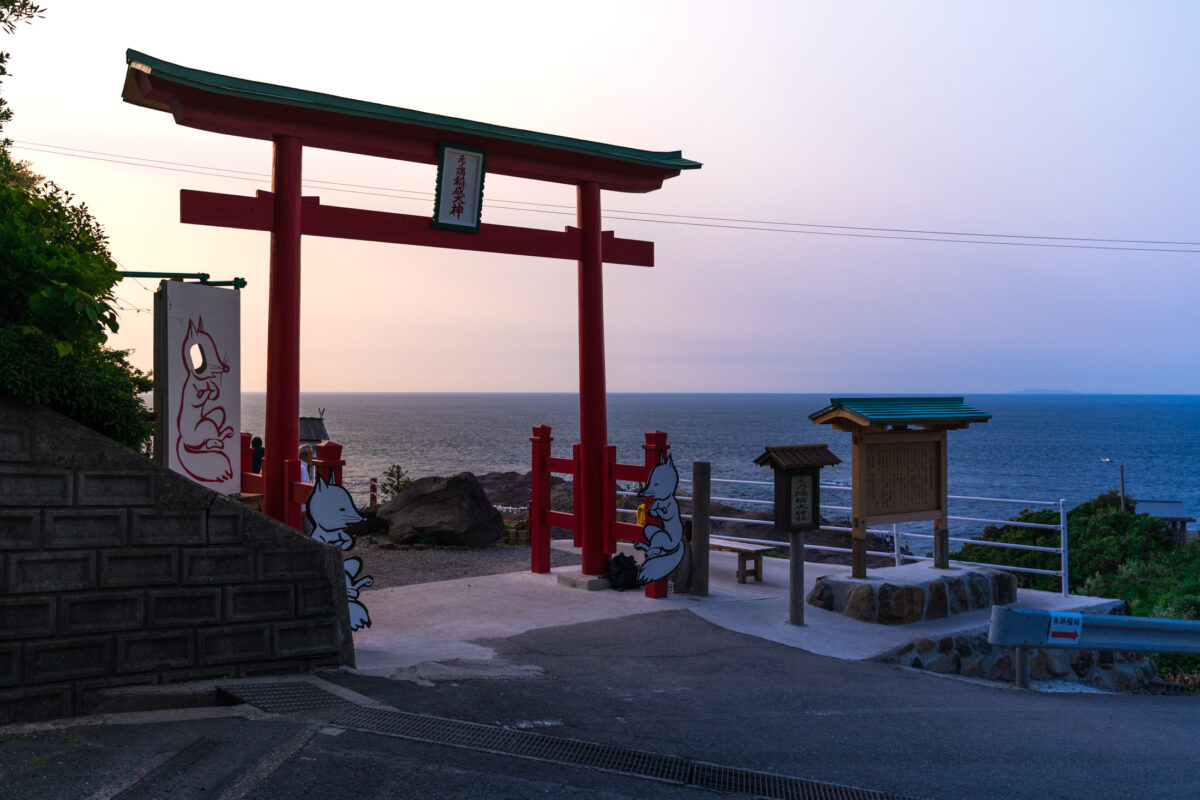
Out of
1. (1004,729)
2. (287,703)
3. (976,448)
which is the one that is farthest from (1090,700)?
(976,448)

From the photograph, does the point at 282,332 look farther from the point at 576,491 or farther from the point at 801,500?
the point at 801,500

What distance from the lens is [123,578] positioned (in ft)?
17.5

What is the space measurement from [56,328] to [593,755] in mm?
4196

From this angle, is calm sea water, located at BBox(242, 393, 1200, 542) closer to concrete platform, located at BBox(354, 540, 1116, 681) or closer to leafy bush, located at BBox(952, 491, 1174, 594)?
leafy bush, located at BBox(952, 491, 1174, 594)

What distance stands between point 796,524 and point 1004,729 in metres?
3.24

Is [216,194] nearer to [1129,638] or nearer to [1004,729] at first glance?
[1004,729]

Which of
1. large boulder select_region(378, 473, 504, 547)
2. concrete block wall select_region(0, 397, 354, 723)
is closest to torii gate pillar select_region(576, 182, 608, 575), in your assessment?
large boulder select_region(378, 473, 504, 547)

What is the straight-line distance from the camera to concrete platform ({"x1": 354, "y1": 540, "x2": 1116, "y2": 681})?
730 cm

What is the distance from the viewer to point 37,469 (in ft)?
16.7

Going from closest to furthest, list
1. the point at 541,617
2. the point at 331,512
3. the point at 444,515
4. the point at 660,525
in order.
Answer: the point at 331,512 < the point at 541,617 < the point at 660,525 < the point at 444,515

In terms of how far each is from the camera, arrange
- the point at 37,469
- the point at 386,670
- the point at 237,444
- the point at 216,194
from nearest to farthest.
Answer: the point at 37,469
the point at 386,670
the point at 237,444
the point at 216,194

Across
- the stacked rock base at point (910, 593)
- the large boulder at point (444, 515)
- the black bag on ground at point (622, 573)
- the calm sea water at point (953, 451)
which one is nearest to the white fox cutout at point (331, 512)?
the black bag on ground at point (622, 573)

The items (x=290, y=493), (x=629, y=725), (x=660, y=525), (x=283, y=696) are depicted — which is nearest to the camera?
(x=283, y=696)

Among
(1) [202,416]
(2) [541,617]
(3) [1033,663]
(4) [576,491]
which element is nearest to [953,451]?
(3) [1033,663]
